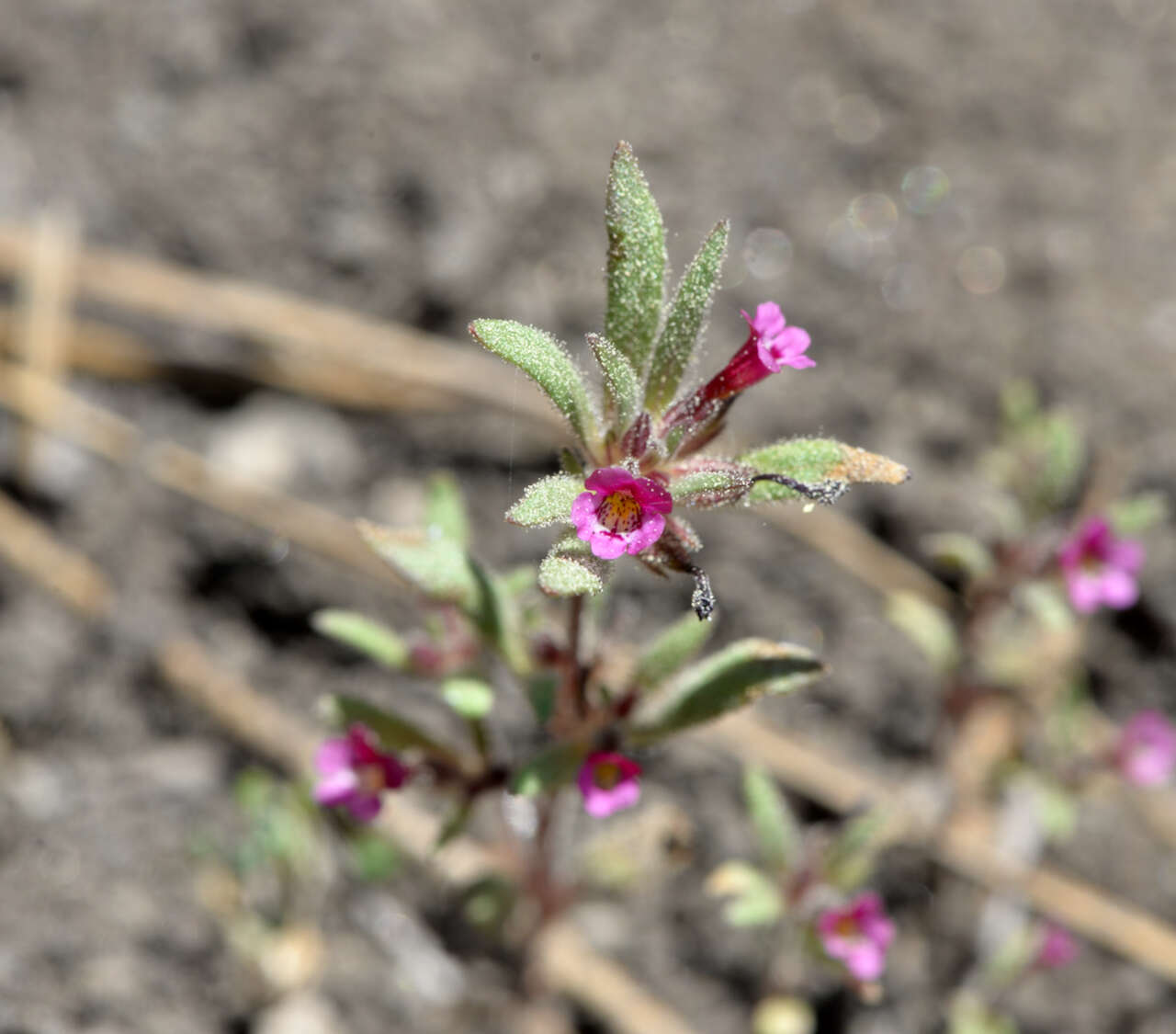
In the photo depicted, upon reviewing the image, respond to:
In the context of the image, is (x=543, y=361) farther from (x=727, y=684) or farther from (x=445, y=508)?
(x=445, y=508)

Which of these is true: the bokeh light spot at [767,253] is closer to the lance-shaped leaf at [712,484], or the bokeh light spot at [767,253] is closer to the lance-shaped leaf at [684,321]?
the lance-shaped leaf at [684,321]

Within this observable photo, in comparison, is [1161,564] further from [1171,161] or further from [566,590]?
[566,590]

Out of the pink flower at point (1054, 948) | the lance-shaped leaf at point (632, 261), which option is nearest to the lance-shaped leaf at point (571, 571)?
the lance-shaped leaf at point (632, 261)

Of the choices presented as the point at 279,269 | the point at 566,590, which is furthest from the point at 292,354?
the point at 566,590

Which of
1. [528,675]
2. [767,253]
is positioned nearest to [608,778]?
[528,675]

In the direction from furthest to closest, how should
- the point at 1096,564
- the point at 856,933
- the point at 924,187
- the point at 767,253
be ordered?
the point at 924,187 → the point at 767,253 → the point at 1096,564 → the point at 856,933

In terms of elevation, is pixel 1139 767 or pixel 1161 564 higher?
pixel 1161 564
